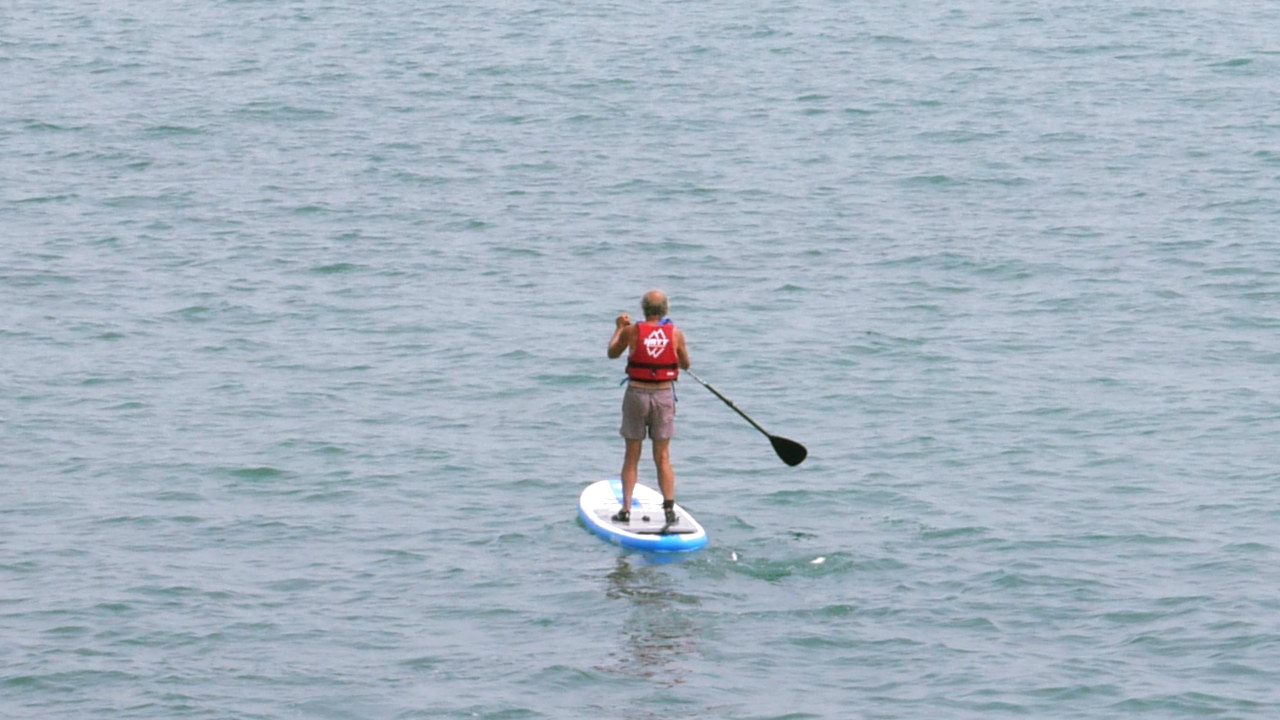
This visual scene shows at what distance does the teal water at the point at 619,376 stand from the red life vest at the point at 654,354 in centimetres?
151

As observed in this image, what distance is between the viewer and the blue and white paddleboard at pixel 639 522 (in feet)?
50.3

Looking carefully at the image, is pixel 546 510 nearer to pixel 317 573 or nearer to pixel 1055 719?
pixel 317 573

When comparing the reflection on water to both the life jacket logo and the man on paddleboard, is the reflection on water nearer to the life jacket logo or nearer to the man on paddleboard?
the man on paddleboard

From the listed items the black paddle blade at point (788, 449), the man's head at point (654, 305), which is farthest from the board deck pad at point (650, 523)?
the man's head at point (654, 305)

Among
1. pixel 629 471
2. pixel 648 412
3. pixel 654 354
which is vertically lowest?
pixel 629 471

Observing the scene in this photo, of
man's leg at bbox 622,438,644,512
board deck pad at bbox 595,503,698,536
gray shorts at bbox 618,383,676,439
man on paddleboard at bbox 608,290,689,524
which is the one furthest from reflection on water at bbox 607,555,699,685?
gray shorts at bbox 618,383,676,439

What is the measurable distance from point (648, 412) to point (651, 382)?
0.25 meters

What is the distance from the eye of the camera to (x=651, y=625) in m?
13.9

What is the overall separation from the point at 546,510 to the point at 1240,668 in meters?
6.15

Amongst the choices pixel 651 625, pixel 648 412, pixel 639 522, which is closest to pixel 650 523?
pixel 639 522

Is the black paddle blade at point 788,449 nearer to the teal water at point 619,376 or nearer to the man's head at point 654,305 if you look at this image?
the teal water at point 619,376

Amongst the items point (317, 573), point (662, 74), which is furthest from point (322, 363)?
point (662, 74)

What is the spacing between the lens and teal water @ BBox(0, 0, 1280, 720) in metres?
13.4

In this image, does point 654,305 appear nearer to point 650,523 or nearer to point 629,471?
point 629,471
